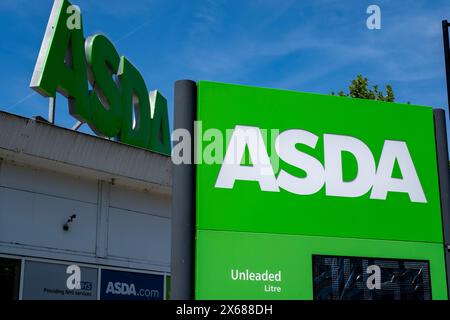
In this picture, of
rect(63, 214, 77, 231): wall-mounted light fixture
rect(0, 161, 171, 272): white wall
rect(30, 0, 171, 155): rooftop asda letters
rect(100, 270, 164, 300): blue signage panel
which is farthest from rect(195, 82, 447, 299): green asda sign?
rect(100, 270, 164, 300): blue signage panel

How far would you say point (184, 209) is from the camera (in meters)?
6.62

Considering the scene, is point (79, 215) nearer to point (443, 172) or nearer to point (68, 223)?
point (68, 223)

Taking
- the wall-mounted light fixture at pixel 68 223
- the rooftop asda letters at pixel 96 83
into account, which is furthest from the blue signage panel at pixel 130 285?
the rooftop asda letters at pixel 96 83

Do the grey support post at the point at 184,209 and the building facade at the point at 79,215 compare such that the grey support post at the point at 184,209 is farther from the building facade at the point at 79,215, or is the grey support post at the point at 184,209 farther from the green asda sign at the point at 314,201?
the building facade at the point at 79,215

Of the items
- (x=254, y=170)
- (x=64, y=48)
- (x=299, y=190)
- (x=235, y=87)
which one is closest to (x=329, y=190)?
(x=299, y=190)

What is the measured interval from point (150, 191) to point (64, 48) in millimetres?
A: 4328

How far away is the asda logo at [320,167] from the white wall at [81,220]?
31.2 ft

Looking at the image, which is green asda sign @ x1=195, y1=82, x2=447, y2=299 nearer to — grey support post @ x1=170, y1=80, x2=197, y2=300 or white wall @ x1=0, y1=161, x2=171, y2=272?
grey support post @ x1=170, y1=80, x2=197, y2=300

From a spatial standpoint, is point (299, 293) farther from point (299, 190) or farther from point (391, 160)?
point (391, 160)

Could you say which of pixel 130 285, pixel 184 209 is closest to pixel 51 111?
pixel 130 285

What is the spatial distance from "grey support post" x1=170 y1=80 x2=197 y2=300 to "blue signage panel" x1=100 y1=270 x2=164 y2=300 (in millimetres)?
11144

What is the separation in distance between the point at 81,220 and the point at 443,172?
10.8 m

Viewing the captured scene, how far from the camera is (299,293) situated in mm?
6719
